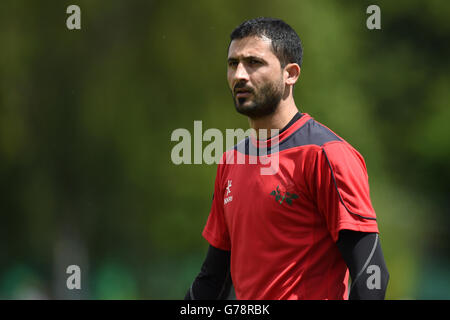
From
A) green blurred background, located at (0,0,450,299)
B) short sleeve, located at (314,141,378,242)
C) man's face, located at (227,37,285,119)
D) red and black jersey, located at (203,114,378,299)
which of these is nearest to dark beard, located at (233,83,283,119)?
man's face, located at (227,37,285,119)

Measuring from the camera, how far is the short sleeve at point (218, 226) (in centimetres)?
328

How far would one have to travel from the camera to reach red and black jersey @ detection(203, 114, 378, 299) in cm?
268

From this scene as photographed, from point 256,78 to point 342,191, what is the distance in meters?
0.73

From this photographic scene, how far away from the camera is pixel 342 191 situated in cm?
266

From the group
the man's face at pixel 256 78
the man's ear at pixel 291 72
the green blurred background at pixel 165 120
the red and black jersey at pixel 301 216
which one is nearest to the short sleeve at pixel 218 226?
the red and black jersey at pixel 301 216

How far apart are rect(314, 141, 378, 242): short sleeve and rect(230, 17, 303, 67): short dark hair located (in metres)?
0.58

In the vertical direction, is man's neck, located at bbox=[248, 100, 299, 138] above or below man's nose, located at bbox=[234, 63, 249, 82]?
below

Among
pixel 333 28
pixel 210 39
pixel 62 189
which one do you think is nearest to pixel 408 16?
pixel 333 28

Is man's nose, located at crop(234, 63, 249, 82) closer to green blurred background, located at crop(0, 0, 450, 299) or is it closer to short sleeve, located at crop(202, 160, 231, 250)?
short sleeve, located at crop(202, 160, 231, 250)

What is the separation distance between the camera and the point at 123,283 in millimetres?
10961

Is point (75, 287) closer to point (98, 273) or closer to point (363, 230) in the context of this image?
point (98, 273)
